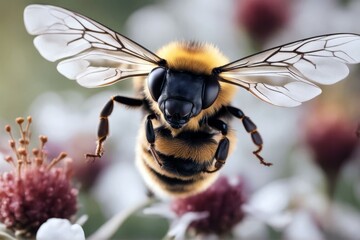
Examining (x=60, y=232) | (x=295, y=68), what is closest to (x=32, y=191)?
(x=60, y=232)

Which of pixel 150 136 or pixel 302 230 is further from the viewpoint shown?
pixel 302 230

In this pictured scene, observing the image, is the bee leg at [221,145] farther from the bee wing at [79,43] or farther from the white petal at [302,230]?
the white petal at [302,230]

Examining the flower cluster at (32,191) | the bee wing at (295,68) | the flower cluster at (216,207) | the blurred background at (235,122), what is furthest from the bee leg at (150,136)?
the blurred background at (235,122)

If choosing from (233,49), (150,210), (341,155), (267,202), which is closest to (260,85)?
(150,210)

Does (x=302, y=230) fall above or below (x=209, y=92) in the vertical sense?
below

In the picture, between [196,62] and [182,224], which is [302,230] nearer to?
[182,224]

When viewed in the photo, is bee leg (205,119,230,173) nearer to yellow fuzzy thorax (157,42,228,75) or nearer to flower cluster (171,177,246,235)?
yellow fuzzy thorax (157,42,228,75)
